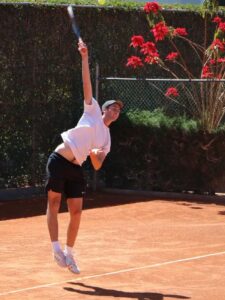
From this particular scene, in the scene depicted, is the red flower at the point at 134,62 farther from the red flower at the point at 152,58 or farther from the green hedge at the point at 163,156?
the green hedge at the point at 163,156

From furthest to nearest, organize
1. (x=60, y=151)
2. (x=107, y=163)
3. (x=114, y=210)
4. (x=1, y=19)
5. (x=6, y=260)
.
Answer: (x=107, y=163) < (x=1, y=19) < (x=114, y=210) < (x=6, y=260) < (x=60, y=151)

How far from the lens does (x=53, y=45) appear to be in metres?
16.1

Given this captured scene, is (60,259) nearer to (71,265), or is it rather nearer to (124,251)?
(71,265)

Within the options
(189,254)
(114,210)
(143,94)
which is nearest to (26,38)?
(143,94)

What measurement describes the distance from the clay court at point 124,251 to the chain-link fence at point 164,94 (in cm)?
168

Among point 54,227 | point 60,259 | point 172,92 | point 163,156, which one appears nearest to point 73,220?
point 54,227

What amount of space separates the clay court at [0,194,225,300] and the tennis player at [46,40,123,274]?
1.23ft

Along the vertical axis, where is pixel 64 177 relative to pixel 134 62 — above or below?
below

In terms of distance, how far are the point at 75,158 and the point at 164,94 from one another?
7590 mm

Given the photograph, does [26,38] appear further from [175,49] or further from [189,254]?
[189,254]

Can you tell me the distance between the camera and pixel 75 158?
8.95 meters

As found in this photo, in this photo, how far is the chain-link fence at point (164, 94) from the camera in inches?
620

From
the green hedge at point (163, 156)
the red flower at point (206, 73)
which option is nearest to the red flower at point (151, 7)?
the red flower at point (206, 73)

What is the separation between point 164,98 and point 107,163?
4.98ft
